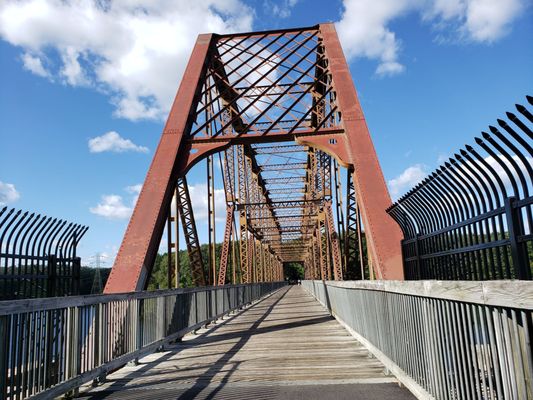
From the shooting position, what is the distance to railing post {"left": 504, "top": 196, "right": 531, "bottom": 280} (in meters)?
3.89

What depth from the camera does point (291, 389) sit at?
4867 mm

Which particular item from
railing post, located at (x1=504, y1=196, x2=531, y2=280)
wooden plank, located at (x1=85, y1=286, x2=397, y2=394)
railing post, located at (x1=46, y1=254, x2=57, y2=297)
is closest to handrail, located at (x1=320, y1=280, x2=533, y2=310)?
railing post, located at (x1=504, y1=196, x2=531, y2=280)

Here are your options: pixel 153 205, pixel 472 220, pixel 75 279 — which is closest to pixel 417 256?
pixel 472 220

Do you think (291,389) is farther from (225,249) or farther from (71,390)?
(225,249)

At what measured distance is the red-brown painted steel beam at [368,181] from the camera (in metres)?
8.70

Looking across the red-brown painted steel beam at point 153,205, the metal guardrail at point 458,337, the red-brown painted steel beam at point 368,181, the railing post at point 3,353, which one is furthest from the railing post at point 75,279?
the red-brown painted steel beam at point 368,181

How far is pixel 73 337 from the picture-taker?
15.5 ft

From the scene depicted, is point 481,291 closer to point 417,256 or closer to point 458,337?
point 458,337

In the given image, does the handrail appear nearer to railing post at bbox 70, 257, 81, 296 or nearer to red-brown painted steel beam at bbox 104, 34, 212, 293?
railing post at bbox 70, 257, 81, 296

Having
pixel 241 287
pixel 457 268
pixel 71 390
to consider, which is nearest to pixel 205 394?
pixel 71 390

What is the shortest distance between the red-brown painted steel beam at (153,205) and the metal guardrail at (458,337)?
17.9ft

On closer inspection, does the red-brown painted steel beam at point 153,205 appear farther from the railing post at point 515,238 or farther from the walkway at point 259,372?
the railing post at point 515,238

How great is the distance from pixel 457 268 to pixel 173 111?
8795mm

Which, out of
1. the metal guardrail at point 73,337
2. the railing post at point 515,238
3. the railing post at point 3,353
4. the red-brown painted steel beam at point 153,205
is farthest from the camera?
the red-brown painted steel beam at point 153,205
